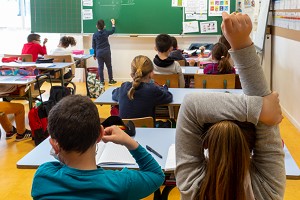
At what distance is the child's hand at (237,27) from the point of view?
1007mm

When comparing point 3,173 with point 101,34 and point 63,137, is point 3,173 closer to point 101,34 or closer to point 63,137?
point 63,137

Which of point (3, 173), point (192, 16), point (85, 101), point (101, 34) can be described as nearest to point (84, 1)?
point (101, 34)

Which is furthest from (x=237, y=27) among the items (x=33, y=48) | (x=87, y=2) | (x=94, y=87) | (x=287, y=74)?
(x=87, y=2)

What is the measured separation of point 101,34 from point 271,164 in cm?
664

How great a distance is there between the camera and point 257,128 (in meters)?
1.09

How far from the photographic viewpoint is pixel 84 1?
7.87 m

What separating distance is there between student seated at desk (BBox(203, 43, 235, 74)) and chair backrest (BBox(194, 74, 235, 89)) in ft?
0.92

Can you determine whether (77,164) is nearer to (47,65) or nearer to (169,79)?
(169,79)

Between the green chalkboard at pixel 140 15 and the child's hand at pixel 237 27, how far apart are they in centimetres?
686

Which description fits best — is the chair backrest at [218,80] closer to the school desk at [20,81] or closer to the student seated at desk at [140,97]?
the student seated at desk at [140,97]

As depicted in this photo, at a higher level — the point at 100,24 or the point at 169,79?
the point at 100,24

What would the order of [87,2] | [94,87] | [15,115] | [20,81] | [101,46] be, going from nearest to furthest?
[20,81] → [15,115] → [94,87] → [101,46] → [87,2]

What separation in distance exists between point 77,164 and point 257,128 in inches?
21.3

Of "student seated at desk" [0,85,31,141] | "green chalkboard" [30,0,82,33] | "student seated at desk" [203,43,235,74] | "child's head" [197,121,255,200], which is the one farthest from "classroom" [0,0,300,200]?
"child's head" [197,121,255,200]
